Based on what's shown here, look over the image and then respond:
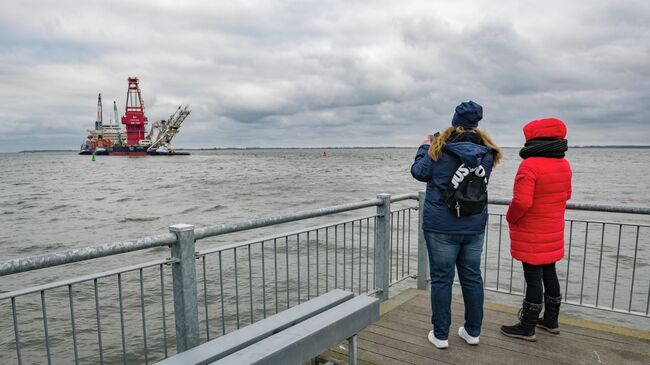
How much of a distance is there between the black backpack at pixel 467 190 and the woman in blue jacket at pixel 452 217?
0.15 feet

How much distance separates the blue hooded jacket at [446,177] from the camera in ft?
10.3

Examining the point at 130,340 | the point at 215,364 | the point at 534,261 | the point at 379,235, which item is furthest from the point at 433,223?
the point at 130,340

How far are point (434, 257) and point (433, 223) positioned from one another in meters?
0.30

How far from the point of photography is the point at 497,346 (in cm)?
379

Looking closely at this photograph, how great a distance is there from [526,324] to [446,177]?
167cm

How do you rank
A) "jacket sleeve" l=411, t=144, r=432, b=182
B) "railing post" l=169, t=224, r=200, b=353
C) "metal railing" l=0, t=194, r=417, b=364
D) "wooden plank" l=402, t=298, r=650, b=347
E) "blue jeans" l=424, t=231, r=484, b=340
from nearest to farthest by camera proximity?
1. "metal railing" l=0, t=194, r=417, b=364
2. "railing post" l=169, t=224, r=200, b=353
3. "jacket sleeve" l=411, t=144, r=432, b=182
4. "blue jeans" l=424, t=231, r=484, b=340
5. "wooden plank" l=402, t=298, r=650, b=347

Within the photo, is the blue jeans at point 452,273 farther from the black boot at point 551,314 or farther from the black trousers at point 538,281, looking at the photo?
the black boot at point 551,314

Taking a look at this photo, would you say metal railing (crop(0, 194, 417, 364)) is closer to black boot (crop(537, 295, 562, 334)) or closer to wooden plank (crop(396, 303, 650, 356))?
wooden plank (crop(396, 303, 650, 356))

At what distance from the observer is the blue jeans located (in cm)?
340

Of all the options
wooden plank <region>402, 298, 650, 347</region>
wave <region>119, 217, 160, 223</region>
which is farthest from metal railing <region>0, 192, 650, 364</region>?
wave <region>119, 217, 160, 223</region>

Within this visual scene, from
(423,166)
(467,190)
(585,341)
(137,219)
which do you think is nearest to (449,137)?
(423,166)

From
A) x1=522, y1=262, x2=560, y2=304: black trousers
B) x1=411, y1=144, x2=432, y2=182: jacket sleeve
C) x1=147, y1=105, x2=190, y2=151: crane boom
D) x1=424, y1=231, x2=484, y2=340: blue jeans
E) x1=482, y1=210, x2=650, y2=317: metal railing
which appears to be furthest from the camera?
x1=147, y1=105, x2=190, y2=151: crane boom

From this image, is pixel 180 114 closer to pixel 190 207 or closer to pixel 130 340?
pixel 190 207

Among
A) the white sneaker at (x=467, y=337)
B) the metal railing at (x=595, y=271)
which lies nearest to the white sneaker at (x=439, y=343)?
the white sneaker at (x=467, y=337)
